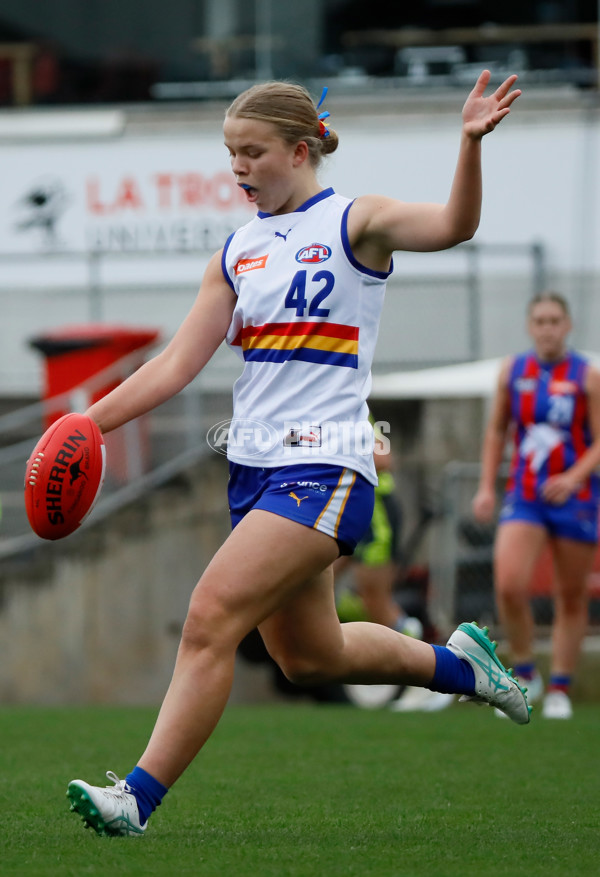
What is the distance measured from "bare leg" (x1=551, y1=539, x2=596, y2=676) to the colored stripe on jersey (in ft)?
13.8

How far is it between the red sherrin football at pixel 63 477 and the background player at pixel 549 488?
4.14 metres

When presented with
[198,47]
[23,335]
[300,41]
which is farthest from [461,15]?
[23,335]

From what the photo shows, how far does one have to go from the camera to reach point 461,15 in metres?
16.3

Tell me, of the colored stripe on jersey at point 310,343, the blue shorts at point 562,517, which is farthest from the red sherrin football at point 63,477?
the blue shorts at point 562,517

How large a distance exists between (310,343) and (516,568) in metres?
4.05

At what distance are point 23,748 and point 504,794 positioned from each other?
247cm

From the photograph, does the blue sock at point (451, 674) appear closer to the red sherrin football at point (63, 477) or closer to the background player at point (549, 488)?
the red sherrin football at point (63, 477)

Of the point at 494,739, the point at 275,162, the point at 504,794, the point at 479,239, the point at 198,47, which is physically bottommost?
the point at 494,739

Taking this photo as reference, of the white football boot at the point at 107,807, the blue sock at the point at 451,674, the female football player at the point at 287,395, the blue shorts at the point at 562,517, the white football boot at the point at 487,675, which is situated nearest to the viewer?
the white football boot at the point at 107,807

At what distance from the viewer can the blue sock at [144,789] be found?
12.6 feet

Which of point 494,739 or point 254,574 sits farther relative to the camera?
point 494,739

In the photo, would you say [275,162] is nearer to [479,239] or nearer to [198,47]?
[479,239]

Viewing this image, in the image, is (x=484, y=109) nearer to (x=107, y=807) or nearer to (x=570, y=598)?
(x=107, y=807)

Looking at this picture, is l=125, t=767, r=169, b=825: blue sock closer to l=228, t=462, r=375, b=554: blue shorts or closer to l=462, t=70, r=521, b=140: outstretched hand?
l=228, t=462, r=375, b=554: blue shorts
